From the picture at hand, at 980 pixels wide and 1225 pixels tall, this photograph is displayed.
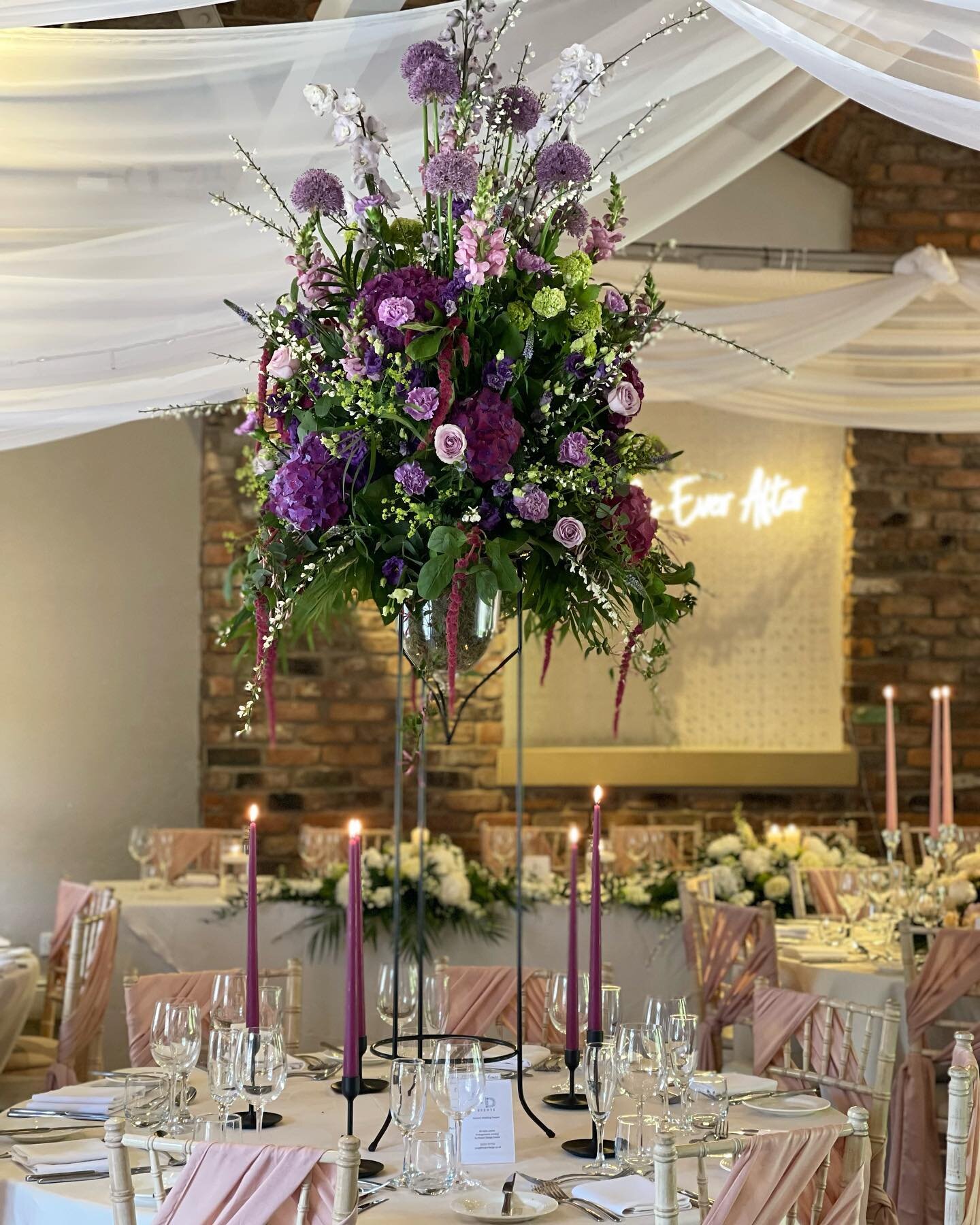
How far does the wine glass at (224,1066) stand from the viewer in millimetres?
2371

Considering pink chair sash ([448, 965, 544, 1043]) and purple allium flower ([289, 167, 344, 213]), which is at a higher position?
purple allium flower ([289, 167, 344, 213])

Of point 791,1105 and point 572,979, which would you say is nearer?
point 572,979

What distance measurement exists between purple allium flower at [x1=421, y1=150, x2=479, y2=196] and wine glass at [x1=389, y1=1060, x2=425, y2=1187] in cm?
129

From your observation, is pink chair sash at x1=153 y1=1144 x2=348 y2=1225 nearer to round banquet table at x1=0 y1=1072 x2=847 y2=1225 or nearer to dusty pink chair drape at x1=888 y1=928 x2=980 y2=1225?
round banquet table at x1=0 y1=1072 x2=847 y2=1225

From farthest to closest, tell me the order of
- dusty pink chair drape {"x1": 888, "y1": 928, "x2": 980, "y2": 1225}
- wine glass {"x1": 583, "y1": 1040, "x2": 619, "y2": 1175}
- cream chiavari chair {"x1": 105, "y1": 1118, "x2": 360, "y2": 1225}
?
dusty pink chair drape {"x1": 888, "y1": 928, "x2": 980, "y2": 1225} < wine glass {"x1": 583, "y1": 1040, "x2": 619, "y2": 1175} < cream chiavari chair {"x1": 105, "y1": 1118, "x2": 360, "y2": 1225}

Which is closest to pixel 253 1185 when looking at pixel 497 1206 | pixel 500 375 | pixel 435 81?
pixel 497 1206

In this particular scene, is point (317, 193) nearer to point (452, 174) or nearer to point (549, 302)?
point (452, 174)

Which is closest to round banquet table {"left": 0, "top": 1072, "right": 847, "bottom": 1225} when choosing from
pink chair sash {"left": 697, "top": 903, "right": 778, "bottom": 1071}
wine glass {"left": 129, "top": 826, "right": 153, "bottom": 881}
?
pink chair sash {"left": 697, "top": 903, "right": 778, "bottom": 1071}

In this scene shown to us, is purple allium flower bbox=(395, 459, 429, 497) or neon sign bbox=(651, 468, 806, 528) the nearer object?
purple allium flower bbox=(395, 459, 429, 497)

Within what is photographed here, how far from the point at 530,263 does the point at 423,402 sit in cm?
30

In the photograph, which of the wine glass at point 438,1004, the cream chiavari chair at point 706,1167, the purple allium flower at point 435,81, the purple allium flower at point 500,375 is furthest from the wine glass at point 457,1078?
the purple allium flower at point 435,81

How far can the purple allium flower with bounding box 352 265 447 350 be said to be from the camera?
2.42 meters

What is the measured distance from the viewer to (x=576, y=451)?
2.45 metres

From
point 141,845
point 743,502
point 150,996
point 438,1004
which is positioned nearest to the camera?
point 438,1004
